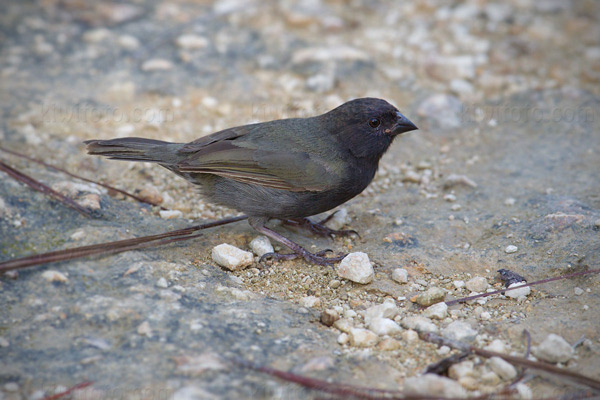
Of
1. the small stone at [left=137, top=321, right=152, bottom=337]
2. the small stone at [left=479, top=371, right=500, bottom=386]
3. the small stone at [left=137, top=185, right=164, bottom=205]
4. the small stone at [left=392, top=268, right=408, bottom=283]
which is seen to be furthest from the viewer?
the small stone at [left=137, top=185, right=164, bottom=205]

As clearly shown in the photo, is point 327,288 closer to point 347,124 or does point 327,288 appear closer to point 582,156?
point 347,124

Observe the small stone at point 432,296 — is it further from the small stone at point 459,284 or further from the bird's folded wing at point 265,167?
the bird's folded wing at point 265,167

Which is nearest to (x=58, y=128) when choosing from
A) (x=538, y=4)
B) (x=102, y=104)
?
(x=102, y=104)

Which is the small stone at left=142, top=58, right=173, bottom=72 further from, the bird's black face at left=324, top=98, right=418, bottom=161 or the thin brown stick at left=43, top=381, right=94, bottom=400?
the thin brown stick at left=43, top=381, right=94, bottom=400

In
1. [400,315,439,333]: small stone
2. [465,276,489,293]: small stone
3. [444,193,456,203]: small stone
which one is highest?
[444,193,456,203]: small stone

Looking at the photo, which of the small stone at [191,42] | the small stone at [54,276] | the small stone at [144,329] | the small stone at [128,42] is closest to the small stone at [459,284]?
the small stone at [144,329]

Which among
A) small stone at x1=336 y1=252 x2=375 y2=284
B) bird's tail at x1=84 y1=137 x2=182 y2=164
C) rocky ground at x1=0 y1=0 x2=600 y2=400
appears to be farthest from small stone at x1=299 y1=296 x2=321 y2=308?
bird's tail at x1=84 y1=137 x2=182 y2=164
